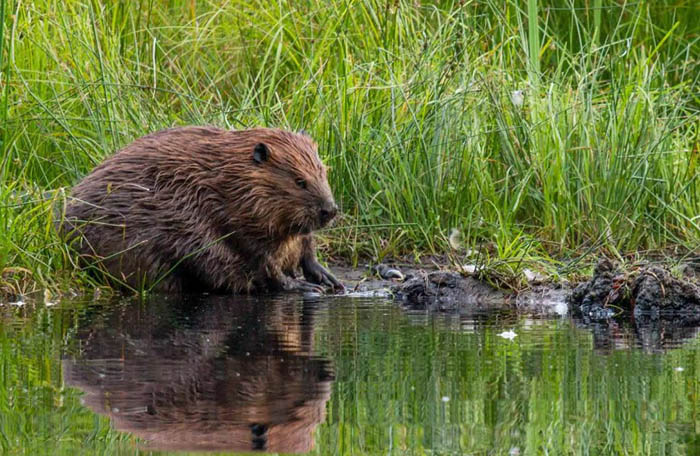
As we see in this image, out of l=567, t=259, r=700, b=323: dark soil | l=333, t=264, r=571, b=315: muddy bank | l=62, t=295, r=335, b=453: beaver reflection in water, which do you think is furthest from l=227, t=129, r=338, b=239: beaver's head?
l=567, t=259, r=700, b=323: dark soil

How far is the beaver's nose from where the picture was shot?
7469 mm

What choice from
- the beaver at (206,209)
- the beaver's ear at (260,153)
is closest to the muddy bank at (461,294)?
the beaver at (206,209)

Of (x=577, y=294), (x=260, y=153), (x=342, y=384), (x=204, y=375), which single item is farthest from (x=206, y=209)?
(x=342, y=384)

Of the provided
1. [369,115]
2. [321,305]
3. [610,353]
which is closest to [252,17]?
[369,115]

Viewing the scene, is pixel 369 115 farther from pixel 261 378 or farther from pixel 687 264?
pixel 261 378

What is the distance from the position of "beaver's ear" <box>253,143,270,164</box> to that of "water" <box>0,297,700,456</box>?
4.37 feet

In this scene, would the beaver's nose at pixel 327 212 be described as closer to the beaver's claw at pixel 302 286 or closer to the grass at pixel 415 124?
the beaver's claw at pixel 302 286

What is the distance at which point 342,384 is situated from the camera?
457 cm

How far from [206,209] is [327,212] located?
0.69m

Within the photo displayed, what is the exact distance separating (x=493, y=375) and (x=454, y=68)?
4.41m

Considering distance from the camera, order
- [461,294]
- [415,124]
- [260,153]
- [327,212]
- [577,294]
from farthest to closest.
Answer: [415,124]
[260,153]
[327,212]
[461,294]
[577,294]

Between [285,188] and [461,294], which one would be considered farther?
[285,188]

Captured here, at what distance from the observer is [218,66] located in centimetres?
975

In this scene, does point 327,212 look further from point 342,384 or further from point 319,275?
point 342,384
